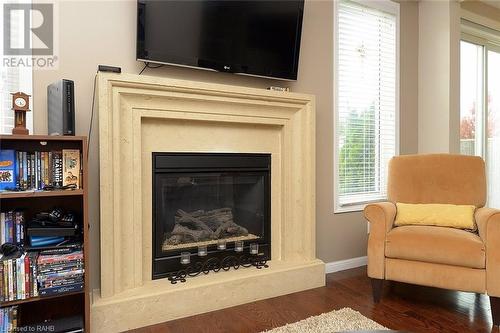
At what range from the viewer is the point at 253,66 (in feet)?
7.81

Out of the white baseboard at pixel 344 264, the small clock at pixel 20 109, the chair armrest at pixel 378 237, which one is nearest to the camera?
the small clock at pixel 20 109

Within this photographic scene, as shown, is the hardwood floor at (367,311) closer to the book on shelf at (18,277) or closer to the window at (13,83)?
the book on shelf at (18,277)

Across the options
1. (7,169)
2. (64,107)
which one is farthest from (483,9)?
(7,169)

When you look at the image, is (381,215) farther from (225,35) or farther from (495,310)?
(225,35)

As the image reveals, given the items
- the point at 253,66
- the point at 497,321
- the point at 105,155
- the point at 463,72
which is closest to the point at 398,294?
the point at 497,321

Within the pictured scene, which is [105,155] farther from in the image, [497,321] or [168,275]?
[497,321]

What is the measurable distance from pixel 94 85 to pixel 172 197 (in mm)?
888

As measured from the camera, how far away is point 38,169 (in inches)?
66.0

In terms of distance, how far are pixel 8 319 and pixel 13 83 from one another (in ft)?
4.19

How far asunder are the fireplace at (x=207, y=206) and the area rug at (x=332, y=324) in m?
0.72

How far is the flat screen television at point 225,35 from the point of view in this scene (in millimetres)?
2020

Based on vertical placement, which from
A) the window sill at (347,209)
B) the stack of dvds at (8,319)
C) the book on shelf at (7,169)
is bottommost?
the stack of dvds at (8,319)

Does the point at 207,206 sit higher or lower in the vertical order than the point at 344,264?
higher

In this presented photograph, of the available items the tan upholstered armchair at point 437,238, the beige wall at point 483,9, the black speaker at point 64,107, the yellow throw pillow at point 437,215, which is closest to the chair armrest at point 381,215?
the tan upholstered armchair at point 437,238
